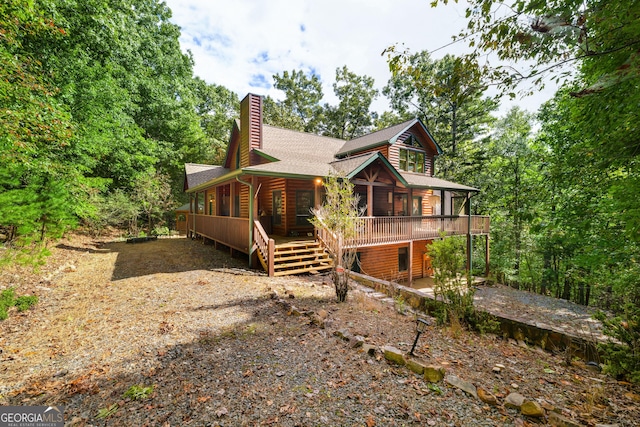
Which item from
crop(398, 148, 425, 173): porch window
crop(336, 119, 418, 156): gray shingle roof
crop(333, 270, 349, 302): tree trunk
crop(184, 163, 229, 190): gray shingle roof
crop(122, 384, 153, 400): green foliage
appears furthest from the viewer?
crop(184, 163, 229, 190): gray shingle roof

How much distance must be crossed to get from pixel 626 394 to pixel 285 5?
9409mm

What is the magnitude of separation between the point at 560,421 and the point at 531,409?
0.72ft

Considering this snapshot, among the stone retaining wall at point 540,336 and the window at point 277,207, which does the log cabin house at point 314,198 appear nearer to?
the window at point 277,207

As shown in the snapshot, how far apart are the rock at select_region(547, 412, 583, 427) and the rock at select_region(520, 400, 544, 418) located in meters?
0.08

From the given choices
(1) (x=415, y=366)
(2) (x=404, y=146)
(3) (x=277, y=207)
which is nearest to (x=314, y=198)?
(3) (x=277, y=207)

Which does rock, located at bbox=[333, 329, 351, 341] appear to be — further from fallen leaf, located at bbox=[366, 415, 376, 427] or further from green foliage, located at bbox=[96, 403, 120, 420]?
green foliage, located at bbox=[96, 403, 120, 420]

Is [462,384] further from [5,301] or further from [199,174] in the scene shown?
[199,174]

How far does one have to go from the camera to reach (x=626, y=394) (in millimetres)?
3273

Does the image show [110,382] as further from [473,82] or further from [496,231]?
[496,231]

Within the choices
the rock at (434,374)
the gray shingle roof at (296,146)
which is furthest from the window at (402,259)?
the rock at (434,374)

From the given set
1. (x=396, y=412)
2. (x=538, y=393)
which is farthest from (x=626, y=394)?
(x=396, y=412)

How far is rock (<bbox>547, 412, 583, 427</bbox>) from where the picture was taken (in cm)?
245

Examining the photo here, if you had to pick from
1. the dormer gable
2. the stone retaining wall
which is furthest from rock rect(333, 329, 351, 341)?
the dormer gable

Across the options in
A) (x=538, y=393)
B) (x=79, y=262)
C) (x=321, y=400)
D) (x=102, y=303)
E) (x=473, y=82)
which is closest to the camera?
(x=321, y=400)
